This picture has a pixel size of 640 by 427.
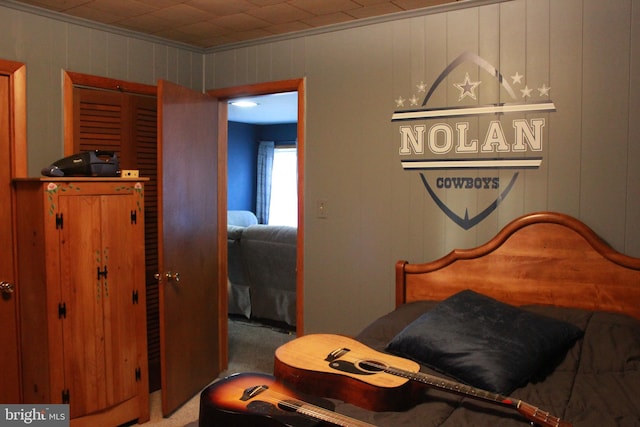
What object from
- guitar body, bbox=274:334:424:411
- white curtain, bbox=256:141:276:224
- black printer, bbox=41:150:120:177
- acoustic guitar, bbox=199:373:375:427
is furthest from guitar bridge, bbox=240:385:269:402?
white curtain, bbox=256:141:276:224

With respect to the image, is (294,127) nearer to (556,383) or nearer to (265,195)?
(265,195)

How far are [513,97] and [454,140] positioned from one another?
1.21 feet

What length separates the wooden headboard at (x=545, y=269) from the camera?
2428 millimetres

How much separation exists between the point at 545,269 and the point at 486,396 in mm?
1097

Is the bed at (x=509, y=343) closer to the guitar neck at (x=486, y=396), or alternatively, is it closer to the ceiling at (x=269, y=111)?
the guitar neck at (x=486, y=396)

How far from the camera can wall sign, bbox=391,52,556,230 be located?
2.70 meters

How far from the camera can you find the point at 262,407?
1680 mm

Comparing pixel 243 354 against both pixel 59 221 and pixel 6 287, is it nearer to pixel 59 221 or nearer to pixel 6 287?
pixel 6 287

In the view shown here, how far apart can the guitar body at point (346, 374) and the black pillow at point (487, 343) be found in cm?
11

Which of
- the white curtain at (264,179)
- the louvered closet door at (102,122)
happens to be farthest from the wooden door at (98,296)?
the white curtain at (264,179)

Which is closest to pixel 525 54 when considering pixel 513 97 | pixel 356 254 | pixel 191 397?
pixel 513 97

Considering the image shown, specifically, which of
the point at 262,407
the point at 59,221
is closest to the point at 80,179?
the point at 59,221

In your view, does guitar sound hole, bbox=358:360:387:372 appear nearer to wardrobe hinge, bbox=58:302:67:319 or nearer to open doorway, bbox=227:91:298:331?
wardrobe hinge, bbox=58:302:67:319

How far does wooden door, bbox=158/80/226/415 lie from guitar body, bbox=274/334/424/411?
1305 mm
